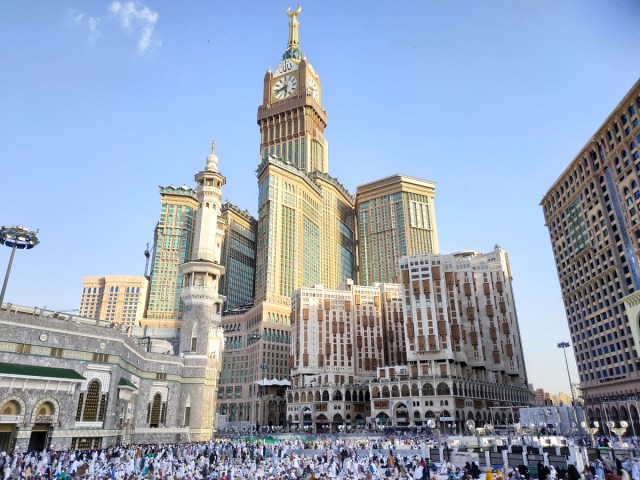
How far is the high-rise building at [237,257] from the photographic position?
157 metres

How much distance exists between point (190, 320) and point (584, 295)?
6697 centimetres

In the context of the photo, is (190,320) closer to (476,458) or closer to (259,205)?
(476,458)

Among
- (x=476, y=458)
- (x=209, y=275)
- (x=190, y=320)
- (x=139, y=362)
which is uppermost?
(x=209, y=275)

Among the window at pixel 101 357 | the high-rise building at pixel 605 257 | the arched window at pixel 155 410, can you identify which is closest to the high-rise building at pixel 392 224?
the high-rise building at pixel 605 257

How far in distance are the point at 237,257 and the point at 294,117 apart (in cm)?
5448

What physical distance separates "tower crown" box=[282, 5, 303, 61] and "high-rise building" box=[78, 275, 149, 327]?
103807 millimetres

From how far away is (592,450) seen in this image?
28.5m

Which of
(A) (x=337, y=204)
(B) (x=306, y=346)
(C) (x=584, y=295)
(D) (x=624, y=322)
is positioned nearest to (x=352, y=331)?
(B) (x=306, y=346)

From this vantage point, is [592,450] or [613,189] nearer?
[592,450]

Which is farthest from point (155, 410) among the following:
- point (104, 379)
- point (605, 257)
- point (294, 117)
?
point (294, 117)

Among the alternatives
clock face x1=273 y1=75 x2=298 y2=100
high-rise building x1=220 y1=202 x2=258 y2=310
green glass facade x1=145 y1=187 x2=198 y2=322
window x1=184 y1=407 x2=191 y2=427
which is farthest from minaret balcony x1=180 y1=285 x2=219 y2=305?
clock face x1=273 y1=75 x2=298 y2=100

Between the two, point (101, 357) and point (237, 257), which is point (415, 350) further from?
point (237, 257)

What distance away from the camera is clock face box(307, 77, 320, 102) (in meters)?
173

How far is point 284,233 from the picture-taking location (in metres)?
140
